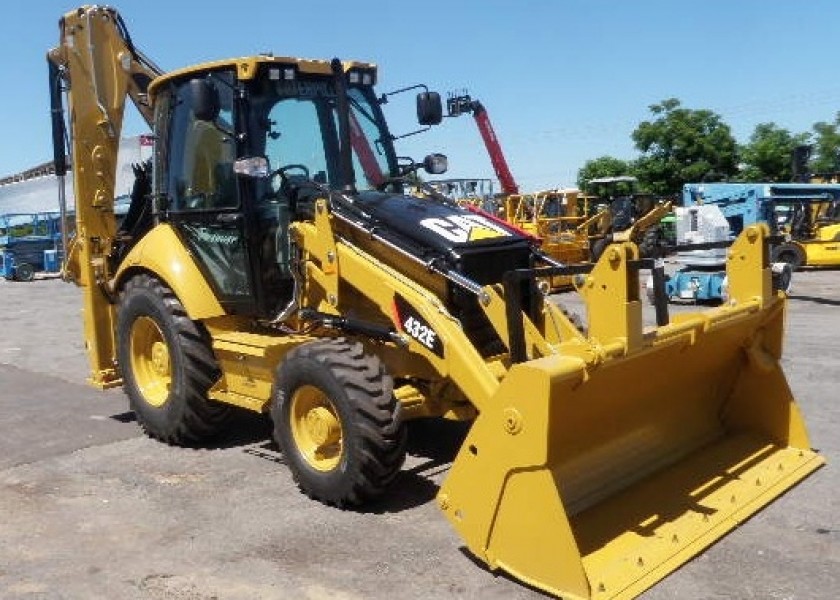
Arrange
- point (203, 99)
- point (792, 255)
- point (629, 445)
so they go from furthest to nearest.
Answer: point (792, 255) < point (203, 99) < point (629, 445)

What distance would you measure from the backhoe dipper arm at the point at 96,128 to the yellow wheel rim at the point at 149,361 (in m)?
0.69

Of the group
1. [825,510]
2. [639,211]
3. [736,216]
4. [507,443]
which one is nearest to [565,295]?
[736,216]

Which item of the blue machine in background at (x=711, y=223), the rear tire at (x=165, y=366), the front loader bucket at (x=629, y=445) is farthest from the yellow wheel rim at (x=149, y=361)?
→ the blue machine in background at (x=711, y=223)

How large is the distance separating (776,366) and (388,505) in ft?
8.02

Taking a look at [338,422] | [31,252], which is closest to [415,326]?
[338,422]

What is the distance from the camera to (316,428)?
4.98m

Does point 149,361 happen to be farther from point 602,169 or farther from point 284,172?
point 602,169

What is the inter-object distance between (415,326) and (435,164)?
2055 millimetres

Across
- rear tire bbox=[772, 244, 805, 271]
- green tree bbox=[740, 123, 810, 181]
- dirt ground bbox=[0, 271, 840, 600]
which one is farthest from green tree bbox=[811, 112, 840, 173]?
dirt ground bbox=[0, 271, 840, 600]

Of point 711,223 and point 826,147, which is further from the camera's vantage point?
point 826,147

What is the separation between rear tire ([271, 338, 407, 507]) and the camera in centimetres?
462

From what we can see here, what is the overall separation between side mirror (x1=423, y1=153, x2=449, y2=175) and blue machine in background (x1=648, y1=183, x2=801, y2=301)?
7838mm

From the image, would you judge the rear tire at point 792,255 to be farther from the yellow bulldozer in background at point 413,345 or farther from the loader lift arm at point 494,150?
the yellow bulldozer in background at point 413,345

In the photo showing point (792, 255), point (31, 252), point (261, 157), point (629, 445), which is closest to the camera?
point (629, 445)
